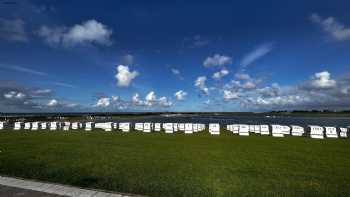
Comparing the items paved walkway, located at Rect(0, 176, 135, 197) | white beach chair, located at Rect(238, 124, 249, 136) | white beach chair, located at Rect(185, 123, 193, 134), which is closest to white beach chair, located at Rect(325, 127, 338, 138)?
white beach chair, located at Rect(238, 124, 249, 136)

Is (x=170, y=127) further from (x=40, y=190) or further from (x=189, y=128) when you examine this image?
(x=40, y=190)

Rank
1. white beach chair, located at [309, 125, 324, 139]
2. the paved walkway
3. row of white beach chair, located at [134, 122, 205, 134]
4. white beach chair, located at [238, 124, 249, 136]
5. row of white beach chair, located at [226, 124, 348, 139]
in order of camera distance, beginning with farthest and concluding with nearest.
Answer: row of white beach chair, located at [134, 122, 205, 134], white beach chair, located at [238, 124, 249, 136], row of white beach chair, located at [226, 124, 348, 139], white beach chair, located at [309, 125, 324, 139], the paved walkway

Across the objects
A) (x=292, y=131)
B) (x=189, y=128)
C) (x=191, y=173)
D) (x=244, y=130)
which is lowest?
(x=191, y=173)

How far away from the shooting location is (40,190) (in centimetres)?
723

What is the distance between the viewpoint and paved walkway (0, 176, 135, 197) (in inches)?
272

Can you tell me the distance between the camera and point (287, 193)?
776 cm

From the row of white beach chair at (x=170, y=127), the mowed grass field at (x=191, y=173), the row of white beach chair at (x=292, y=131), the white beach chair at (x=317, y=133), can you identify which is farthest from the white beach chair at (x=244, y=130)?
the mowed grass field at (x=191, y=173)

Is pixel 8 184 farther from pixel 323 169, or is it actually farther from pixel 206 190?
pixel 323 169

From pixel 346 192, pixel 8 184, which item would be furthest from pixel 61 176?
pixel 346 192

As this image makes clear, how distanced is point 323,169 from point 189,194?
269 inches

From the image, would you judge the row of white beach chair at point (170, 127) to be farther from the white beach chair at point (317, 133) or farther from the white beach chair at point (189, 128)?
the white beach chair at point (317, 133)

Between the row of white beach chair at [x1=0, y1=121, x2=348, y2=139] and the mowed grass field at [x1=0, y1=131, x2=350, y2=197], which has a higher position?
the row of white beach chair at [x1=0, y1=121, x2=348, y2=139]

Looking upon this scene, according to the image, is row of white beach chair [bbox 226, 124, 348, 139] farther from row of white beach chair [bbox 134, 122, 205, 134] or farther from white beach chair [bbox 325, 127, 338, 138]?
row of white beach chair [bbox 134, 122, 205, 134]

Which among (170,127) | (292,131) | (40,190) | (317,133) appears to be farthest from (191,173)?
(292,131)
